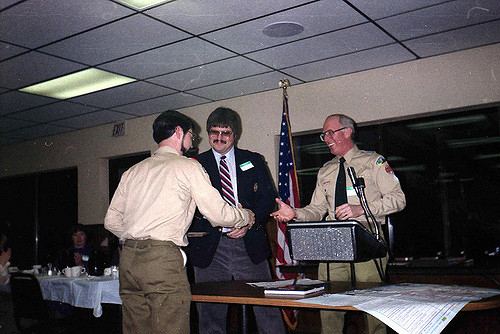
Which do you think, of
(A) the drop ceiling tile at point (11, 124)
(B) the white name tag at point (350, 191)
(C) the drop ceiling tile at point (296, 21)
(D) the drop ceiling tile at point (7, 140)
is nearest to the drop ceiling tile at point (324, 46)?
(C) the drop ceiling tile at point (296, 21)

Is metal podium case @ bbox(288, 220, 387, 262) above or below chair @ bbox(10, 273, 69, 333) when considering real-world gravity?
above

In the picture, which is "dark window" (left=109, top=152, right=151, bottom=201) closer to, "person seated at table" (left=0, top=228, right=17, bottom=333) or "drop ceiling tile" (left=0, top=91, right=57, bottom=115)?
"drop ceiling tile" (left=0, top=91, right=57, bottom=115)

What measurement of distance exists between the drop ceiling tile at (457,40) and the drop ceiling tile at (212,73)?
5.02ft

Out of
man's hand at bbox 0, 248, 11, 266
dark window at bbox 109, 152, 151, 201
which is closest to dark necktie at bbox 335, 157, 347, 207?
man's hand at bbox 0, 248, 11, 266

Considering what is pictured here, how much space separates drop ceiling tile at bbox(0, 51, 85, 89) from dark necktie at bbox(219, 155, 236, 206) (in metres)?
2.44

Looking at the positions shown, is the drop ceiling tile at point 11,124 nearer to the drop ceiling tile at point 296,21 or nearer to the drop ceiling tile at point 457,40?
the drop ceiling tile at point 296,21

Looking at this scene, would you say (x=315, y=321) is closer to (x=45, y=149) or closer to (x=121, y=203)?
(x=121, y=203)

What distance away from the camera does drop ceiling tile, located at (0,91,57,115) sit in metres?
5.41

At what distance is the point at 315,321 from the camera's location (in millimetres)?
4609

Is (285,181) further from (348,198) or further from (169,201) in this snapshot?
(169,201)

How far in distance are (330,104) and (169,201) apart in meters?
3.54

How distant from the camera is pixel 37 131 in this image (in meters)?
7.39

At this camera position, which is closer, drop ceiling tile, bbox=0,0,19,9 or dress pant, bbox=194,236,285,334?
dress pant, bbox=194,236,285,334

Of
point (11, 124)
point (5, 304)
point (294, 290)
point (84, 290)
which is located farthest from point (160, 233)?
point (11, 124)
